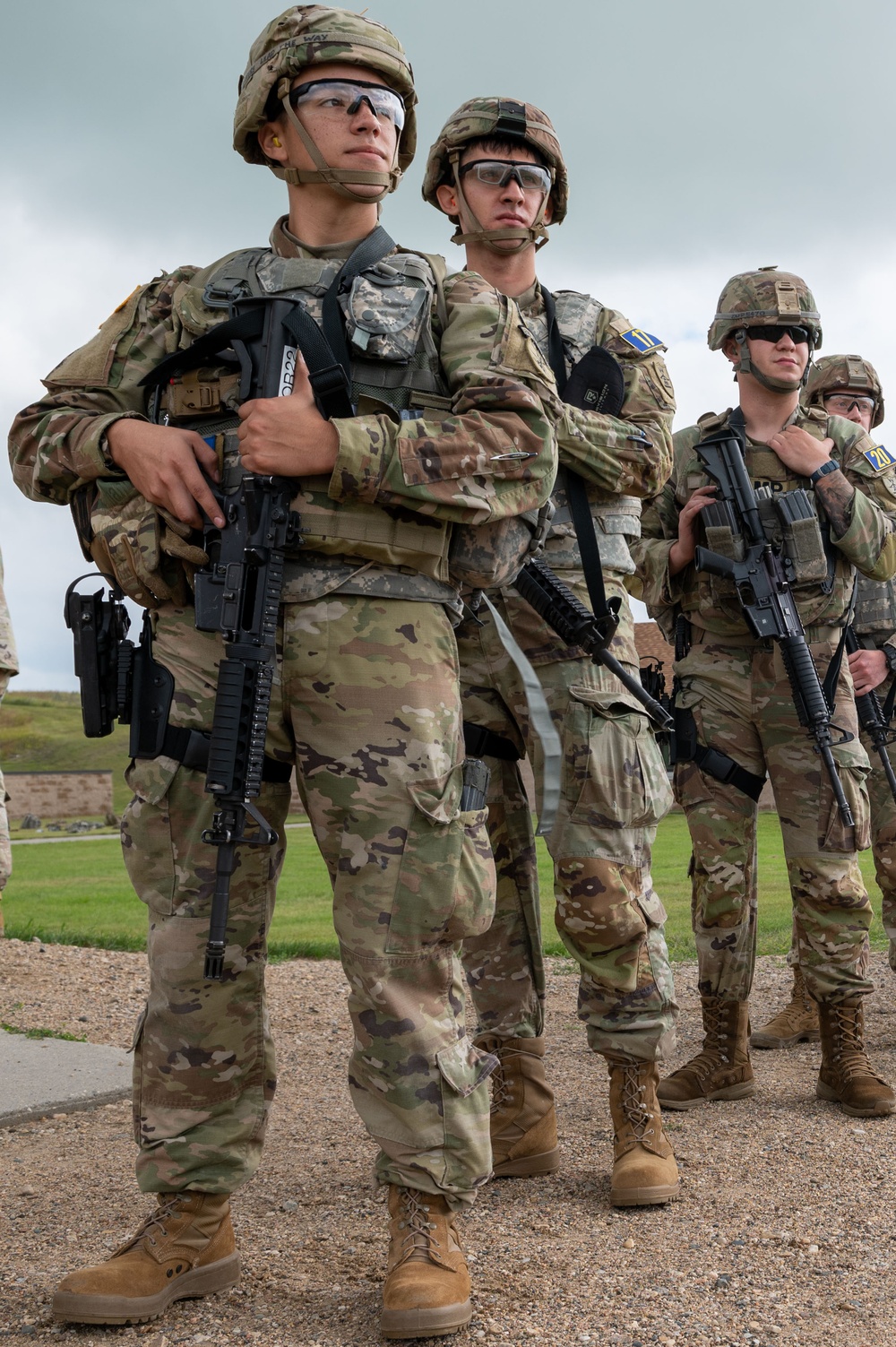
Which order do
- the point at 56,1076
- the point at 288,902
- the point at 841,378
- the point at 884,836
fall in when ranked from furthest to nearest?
the point at 288,902 → the point at 841,378 → the point at 884,836 → the point at 56,1076

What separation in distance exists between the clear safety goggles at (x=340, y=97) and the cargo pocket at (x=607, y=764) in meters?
1.64

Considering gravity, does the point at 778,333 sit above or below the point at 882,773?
above

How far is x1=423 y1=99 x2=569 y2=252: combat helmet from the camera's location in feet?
13.0

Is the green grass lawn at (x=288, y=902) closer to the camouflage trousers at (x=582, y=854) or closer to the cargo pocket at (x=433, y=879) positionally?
the camouflage trousers at (x=582, y=854)

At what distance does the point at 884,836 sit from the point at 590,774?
2.87m

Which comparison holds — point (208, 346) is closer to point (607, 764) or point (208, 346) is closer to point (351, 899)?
point (351, 899)

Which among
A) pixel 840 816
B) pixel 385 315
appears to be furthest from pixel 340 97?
pixel 840 816

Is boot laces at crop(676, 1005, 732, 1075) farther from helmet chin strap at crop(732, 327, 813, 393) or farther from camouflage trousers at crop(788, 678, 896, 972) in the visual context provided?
helmet chin strap at crop(732, 327, 813, 393)

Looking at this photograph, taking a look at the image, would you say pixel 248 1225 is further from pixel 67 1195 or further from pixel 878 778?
pixel 878 778

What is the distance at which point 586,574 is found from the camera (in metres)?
3.78

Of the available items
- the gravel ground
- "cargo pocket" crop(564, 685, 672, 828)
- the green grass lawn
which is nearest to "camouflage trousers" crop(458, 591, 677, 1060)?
"cargo pocket" crop(564, 685, 672, 828)

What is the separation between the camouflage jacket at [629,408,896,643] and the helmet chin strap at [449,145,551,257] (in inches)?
52.7

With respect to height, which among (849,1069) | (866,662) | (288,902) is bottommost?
(288,902)

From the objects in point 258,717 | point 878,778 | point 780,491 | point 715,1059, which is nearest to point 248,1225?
point 258,717
